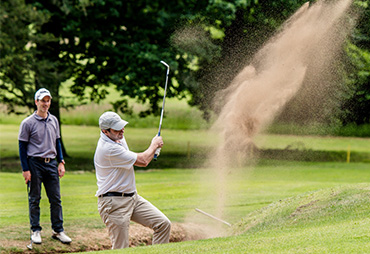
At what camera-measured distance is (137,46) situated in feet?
83.8

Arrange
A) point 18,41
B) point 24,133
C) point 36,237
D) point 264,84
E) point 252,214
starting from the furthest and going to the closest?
point 18,41
point 264,84
point 252,214
point 36,237
point 24,133

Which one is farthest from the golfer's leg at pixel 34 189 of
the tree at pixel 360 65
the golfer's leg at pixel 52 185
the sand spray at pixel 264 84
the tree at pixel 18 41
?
the tree at pixel 360 65

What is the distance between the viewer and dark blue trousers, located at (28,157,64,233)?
859 cm

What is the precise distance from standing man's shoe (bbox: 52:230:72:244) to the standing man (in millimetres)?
305

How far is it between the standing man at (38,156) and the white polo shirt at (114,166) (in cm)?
168

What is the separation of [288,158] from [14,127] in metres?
26.0

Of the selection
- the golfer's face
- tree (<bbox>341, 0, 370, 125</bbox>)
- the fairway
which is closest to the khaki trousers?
the fairway

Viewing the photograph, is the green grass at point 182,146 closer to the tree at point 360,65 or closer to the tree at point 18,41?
the tree at point 18,41

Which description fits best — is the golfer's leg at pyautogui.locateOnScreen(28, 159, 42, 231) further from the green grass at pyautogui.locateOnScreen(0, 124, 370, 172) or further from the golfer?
the green grass at pyautogui.locateOnScreen(0, 124, 370, 172)

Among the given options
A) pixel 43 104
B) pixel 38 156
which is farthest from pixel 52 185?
pixel 43 104

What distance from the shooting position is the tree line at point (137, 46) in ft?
74.9

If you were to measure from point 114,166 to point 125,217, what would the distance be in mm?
653

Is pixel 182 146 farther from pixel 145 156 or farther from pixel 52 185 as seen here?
pixel 145 156

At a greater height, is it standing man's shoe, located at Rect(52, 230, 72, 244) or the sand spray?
the sand spray
